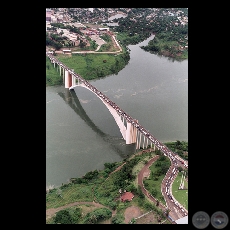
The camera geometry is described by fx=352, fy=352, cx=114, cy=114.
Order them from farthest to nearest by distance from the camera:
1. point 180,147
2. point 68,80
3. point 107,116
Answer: point 68,80 → point 107,116 → point 180,147

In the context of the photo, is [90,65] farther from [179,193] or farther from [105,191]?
[179,193]

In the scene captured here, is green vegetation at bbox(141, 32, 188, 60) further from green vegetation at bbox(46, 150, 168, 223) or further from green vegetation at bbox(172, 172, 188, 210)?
green vegetation at bbox(172, 172, 188, 210)

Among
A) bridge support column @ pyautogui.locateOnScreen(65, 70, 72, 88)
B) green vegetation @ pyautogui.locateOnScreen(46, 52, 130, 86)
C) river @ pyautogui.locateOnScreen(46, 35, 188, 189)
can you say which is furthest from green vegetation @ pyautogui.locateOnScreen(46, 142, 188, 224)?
green vegetation @ pyautogui.locateOnScreen(46, 52, 130, 86)

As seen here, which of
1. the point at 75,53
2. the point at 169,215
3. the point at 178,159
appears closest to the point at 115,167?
the point at 178,159

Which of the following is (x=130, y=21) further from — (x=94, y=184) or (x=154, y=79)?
(x=94, y=184)

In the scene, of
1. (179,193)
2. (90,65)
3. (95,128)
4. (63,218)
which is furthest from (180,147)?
(90,65)

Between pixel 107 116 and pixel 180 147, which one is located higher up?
pixel 107 116

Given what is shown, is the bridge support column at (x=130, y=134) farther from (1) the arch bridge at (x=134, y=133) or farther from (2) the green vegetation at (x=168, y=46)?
(2) the green vegetation at (x=168, y=46)

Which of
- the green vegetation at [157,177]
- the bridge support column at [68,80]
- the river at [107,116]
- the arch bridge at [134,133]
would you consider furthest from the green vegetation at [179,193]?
the bridge support column at [68,80]
